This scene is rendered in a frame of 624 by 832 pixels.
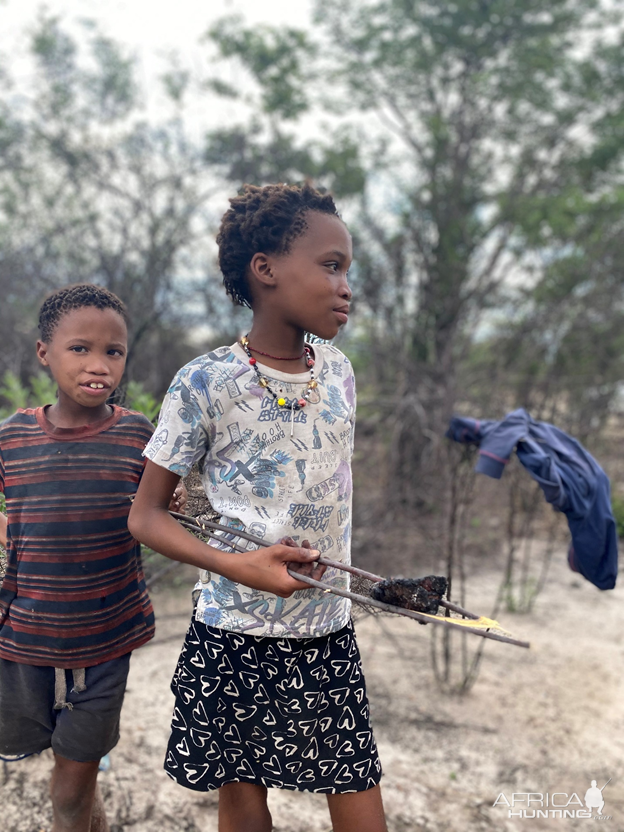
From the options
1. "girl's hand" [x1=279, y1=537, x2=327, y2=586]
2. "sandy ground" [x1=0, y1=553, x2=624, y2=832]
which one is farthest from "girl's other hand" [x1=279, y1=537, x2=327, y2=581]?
"sandy ground" [x1=0, y1=553, x2=624, y2=832]

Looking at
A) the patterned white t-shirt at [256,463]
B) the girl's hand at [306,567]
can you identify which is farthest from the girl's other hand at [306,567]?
the patterned white t-shirt at [256,463]

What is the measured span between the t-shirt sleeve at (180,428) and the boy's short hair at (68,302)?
38 centimetres

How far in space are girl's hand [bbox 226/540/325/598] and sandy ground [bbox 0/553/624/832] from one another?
4.45 ft

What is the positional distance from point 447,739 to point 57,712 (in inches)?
74.0

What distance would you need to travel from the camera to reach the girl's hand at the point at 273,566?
125 centimetres

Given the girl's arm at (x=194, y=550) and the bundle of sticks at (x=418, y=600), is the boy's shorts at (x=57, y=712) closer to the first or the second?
the girl's arm at (x=194, y=550)

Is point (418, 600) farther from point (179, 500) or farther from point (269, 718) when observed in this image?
point (179, 500)

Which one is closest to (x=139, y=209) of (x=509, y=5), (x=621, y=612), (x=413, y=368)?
(x=413, y=368)

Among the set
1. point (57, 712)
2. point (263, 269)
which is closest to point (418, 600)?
point (263, 269)

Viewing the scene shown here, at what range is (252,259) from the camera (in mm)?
1475

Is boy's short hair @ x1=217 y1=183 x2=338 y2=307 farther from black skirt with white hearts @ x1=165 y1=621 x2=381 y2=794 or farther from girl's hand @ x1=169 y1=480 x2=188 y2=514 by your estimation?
black skirt with white hearts @ x1=165 y1=621 x2=381 y2=794

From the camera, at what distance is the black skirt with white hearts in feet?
4.82

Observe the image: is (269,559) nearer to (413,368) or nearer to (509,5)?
(413,368)

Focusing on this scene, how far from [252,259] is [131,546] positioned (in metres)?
0.75
